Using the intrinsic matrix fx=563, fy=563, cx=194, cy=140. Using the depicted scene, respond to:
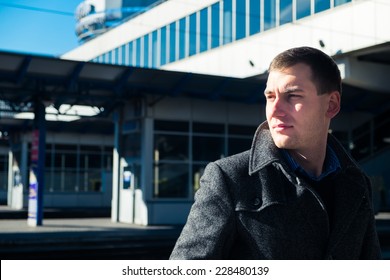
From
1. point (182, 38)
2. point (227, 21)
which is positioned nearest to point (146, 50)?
point (182, 38)

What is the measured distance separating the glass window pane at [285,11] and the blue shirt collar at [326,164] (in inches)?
752

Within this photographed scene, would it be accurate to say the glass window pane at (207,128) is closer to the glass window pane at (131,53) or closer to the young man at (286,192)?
the glass window pane at (131,53)

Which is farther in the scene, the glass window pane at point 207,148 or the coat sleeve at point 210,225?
the glass window pane at point 207,148

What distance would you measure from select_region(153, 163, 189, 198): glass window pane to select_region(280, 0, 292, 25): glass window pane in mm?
6617

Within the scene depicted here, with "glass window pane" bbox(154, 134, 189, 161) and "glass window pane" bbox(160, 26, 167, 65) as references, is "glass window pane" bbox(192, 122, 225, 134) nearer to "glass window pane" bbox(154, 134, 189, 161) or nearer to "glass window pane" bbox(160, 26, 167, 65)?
"glass window pane" bbox(154, 134, 189, 161)

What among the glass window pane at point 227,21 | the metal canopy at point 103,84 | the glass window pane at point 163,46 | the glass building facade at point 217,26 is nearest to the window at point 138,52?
the glass building facade at point 217,26

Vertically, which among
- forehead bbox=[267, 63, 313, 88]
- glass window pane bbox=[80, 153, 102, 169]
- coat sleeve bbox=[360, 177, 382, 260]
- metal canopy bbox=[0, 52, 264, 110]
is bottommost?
coat sleeve bbox=[360, 177, 382, 260]

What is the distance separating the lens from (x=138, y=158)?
17.8 meters

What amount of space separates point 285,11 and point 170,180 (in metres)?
7.63

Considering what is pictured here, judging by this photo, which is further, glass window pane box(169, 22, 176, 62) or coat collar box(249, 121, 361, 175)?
glass window pane box(169, 22, 176, 62)

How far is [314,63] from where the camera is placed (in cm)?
157

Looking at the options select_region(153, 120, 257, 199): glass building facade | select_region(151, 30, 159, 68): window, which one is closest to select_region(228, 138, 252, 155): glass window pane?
select_region(153, 120, 257, 199): glass building facade

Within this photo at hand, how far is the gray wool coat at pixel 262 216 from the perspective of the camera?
147 cm

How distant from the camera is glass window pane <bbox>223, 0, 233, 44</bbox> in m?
23.1
